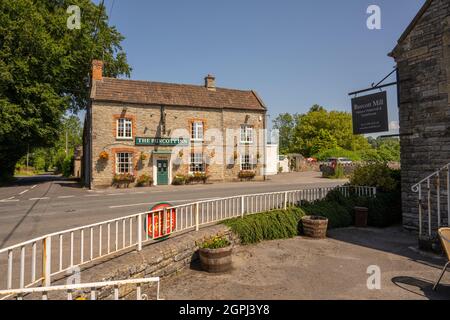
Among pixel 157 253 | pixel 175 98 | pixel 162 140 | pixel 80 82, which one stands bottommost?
pixel 157 253

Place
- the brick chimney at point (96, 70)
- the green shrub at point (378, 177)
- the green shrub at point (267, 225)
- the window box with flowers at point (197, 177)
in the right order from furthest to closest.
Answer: the window box with flowers at point (197, 177) < the brick chimney at point (96, 70) < the green shrub at point (378, 177) < the green shrub at point (267, 225)

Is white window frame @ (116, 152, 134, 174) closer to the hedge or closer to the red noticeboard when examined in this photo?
the hedge

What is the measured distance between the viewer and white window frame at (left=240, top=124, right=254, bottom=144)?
2805 centimetres

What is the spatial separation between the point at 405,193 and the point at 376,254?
321cm

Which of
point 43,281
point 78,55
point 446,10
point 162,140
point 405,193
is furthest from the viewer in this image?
point 78,55

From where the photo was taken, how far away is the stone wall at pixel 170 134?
2222 cm

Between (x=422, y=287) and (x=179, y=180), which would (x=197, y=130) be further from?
(x=422, y=287)

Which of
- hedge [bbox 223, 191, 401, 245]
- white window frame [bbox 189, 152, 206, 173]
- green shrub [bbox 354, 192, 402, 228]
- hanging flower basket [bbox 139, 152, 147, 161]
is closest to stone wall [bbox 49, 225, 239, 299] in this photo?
hedge [bbox 223, 191, 401, 245]

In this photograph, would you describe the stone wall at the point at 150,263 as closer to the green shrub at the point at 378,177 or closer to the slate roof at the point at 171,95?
the green shrub at the point at 378,177

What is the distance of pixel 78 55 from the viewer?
87.9 ft

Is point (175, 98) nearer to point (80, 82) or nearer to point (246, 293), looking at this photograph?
point (80, 82)

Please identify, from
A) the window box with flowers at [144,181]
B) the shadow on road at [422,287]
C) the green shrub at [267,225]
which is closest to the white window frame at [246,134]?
the window box with flowers at [144,181]

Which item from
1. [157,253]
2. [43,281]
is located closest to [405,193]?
[157,253]

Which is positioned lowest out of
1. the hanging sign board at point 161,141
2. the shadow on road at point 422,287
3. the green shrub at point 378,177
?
the shadow on road at point 422,287
